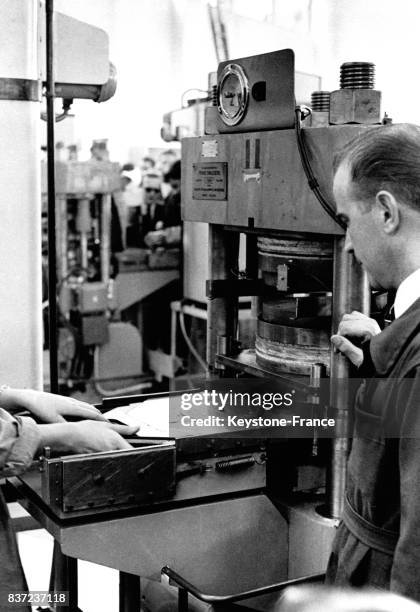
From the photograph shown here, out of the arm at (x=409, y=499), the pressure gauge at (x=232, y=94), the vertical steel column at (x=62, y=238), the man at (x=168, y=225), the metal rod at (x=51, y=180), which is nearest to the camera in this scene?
the arm at (x=409, y=499)

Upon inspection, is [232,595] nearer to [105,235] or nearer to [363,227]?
[363,227]

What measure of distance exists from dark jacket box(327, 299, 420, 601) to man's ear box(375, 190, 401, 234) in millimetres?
105

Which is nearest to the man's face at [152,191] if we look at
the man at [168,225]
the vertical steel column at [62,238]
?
the man at [168,225]

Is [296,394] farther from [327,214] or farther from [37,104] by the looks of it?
[37,104]

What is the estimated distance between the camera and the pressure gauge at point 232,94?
1647 mm

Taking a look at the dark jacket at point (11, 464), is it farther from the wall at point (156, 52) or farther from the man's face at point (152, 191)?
the wall at point (156, 52)

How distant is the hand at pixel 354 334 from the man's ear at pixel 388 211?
0.30 meters

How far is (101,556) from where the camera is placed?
1.34m

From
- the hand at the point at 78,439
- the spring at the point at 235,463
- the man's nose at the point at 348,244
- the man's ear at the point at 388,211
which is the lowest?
the spring at the point at 235,463

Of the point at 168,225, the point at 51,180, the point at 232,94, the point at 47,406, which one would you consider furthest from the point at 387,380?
the point at 168,225

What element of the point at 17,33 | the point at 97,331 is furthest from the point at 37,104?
the point at 97,331

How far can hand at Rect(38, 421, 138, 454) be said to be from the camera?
1374mm

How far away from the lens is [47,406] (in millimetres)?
1556

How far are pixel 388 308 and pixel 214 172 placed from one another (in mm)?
470
